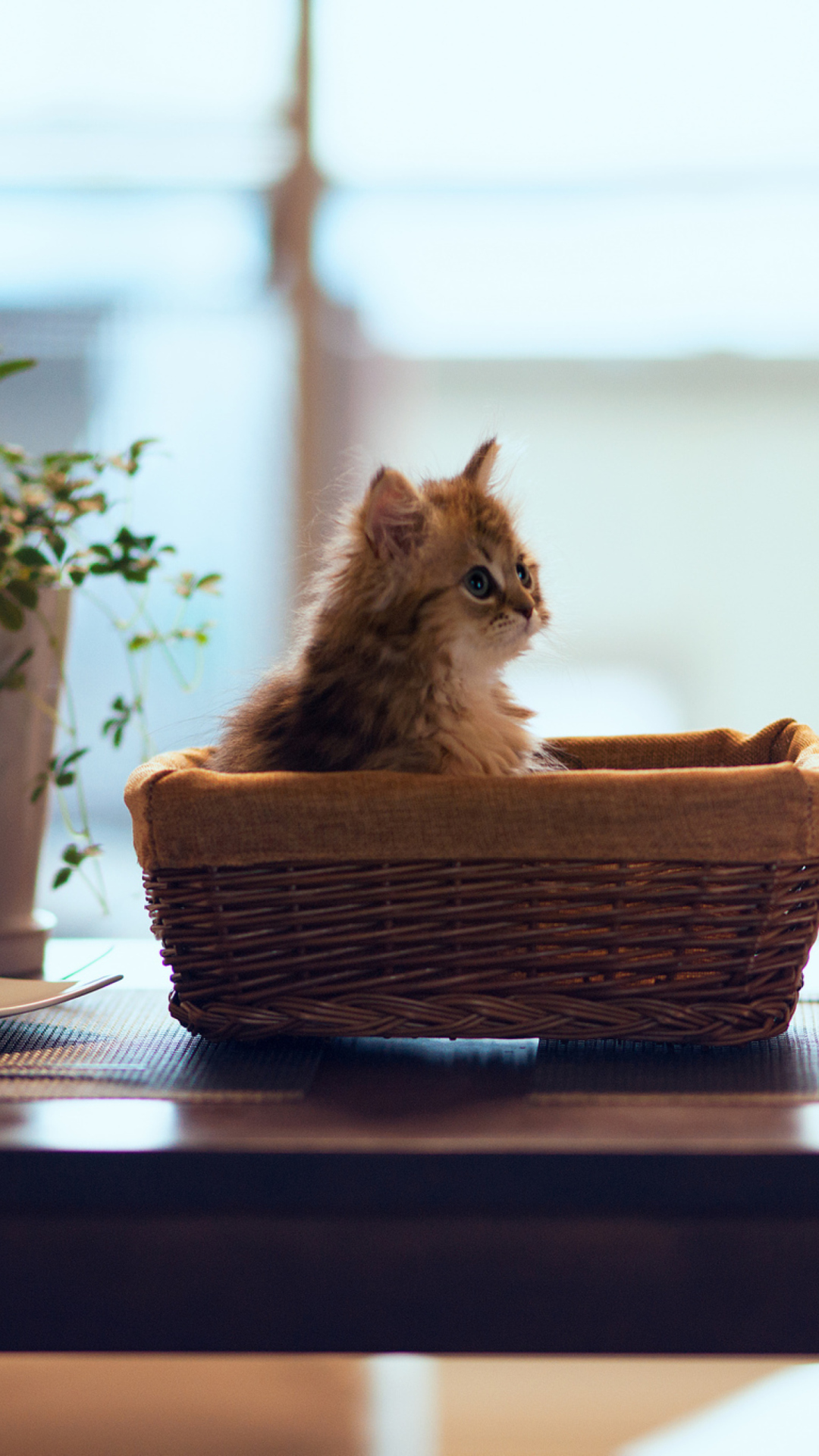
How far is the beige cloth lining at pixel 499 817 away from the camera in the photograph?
2.31 ft

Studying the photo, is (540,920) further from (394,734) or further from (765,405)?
(765,405)

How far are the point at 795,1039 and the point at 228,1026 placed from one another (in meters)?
0.37

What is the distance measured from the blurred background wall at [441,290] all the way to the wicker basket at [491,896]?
130cm

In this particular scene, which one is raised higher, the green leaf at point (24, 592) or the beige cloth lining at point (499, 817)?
the green leaf at point (24, 592)

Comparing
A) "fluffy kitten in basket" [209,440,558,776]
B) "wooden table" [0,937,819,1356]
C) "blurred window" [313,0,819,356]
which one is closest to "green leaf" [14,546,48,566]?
"fluffy kitten in basket" [209,440,558,776]

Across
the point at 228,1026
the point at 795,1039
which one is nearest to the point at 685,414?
the point at 795,1039

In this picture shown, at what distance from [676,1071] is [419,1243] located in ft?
0.65

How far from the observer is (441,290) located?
6.91ft

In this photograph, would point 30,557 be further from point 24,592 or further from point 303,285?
point 303,285

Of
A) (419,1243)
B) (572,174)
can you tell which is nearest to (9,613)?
(419,1243)

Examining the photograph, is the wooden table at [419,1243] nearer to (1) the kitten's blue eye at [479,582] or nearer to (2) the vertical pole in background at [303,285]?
(1) the kitten's blue eye at [479,582]

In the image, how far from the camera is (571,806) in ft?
2.31

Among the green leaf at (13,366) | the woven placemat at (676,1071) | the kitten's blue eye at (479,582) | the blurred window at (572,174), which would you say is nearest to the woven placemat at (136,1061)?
the woven placemat at (676,1071)

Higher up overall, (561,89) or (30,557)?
(561,89)
